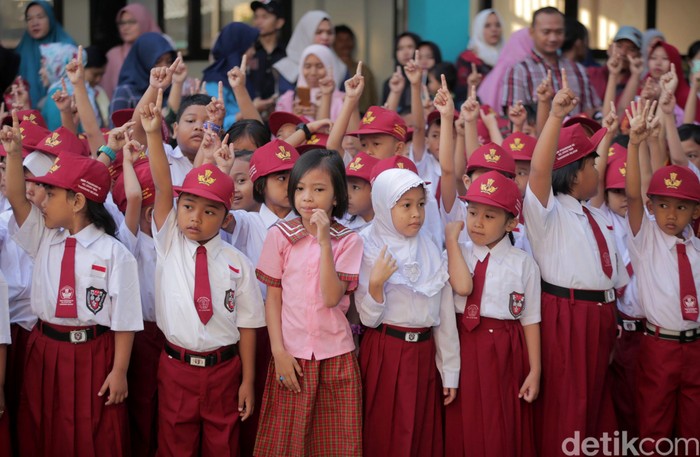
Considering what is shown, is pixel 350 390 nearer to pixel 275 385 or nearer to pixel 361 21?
pixel 275 385

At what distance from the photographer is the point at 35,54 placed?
6.87 meters

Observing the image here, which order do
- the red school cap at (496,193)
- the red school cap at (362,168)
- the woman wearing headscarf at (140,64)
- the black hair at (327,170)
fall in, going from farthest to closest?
the woman wearing headscarf at (140,64)
the red school cap at (362,168)
the red school cap at (496,193)
the black hair at (327,170)

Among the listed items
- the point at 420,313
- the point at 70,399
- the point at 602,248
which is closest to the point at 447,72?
the point at 602,248

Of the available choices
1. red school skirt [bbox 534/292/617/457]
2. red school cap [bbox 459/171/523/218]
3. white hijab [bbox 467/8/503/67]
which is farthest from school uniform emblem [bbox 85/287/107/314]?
white hijab [bbox 467/8/503/67]

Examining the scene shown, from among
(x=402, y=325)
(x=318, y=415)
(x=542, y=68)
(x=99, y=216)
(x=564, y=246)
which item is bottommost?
(x=318, y=415)

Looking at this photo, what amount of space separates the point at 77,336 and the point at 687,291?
2.68 meters

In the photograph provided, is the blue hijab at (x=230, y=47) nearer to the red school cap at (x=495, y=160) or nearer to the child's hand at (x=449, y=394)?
the red school cap at (x=495, y=160)

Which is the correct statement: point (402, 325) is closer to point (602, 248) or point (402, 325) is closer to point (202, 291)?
point (202, 291)

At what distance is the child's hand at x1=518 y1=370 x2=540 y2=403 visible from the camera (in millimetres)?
3957

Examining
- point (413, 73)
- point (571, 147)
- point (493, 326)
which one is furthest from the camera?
point (413, 73)

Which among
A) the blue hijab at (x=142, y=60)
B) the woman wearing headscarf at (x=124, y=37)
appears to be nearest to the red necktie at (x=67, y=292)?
the blue hijab at (x=142, y=60)

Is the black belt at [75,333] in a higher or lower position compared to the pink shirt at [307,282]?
lower

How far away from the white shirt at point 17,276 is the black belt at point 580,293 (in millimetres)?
2277

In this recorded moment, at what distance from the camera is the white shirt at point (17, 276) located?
3.98 meters
